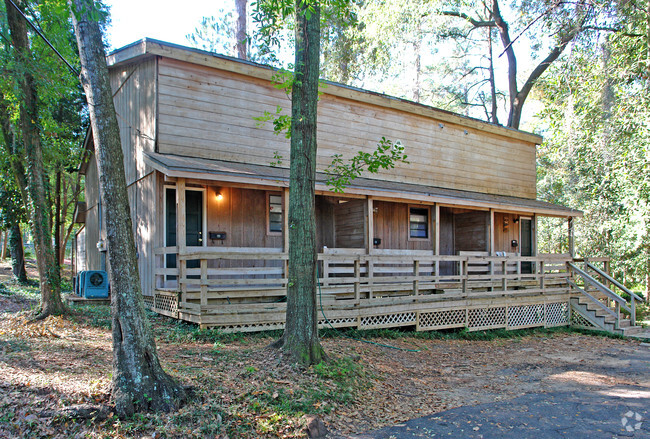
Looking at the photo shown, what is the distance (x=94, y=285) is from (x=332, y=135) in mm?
7429

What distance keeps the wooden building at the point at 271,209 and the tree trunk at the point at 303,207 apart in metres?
2.14

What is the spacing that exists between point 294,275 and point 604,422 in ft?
14.1

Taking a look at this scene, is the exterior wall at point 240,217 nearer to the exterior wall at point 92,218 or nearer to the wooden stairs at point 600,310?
the exterior wall at point 92,218

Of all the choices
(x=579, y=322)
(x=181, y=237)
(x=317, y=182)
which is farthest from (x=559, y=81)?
(x=181, y=237)

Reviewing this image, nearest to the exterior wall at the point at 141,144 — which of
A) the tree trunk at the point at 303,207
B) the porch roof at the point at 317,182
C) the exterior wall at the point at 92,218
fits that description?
the porch roof at the point at 317,182

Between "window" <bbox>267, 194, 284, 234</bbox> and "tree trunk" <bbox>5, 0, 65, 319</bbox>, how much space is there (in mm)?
4682

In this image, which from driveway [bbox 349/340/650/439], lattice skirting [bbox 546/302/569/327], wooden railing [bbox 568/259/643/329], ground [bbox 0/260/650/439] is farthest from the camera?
lattice skirting [bbox 546/302/569/327]

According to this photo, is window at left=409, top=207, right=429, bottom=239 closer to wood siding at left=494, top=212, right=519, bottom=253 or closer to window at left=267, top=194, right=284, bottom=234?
wood siding at left=494, top=212, right=519, bottom=253

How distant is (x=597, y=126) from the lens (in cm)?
1758

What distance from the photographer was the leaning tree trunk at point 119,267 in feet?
14.9

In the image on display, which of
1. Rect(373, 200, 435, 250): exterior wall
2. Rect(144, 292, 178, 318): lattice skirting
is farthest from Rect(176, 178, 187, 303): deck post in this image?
Rect(373, 200, 435, 250): exterior wall

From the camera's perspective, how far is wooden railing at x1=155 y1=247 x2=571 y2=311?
8375mm

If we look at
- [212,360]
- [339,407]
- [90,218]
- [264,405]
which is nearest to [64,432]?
[264,405]

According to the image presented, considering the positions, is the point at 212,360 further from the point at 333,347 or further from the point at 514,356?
the point at 514,356
